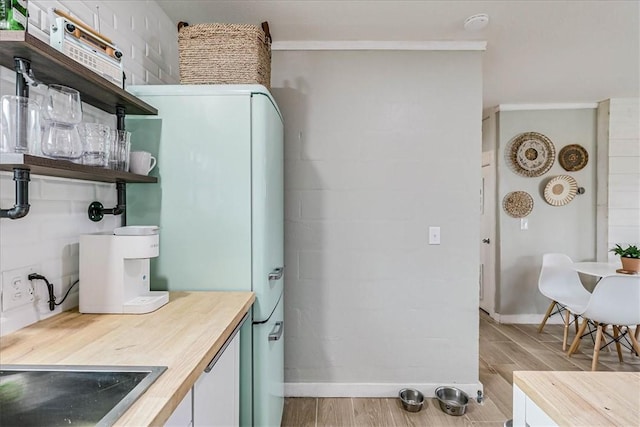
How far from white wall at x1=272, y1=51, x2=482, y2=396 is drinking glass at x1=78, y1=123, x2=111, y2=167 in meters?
1.28

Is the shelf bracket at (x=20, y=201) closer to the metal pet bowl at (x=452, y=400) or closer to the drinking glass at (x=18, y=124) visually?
the drinking glass at (x=18, y=124)

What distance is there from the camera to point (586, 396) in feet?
2.37

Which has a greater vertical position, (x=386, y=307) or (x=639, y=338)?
(x=386, y=307)

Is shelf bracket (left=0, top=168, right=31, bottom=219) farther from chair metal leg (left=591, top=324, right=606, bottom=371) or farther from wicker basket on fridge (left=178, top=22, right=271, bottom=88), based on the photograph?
chair metal leg (left=591, top=324, right=606, bottom=371)

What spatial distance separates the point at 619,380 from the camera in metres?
0.79

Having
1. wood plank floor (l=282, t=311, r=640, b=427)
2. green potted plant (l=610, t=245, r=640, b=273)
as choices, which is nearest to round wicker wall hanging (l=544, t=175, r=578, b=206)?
green potted plant (l=610, t=245, r=640, b=273)

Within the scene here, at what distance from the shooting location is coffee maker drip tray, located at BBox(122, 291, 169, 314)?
1.26 meters

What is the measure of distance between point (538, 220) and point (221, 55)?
3.84 metres

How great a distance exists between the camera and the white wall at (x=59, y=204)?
1.06 meters

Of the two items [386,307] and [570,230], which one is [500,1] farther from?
[570,230]

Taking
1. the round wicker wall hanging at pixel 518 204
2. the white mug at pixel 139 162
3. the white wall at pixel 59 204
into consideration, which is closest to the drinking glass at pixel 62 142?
the white wall at pixel 59 204

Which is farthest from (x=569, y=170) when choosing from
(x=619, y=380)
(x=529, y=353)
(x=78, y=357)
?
(x=78, y=357)

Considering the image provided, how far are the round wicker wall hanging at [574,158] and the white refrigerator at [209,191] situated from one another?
12.5 feet

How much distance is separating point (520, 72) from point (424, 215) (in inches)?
64.9
